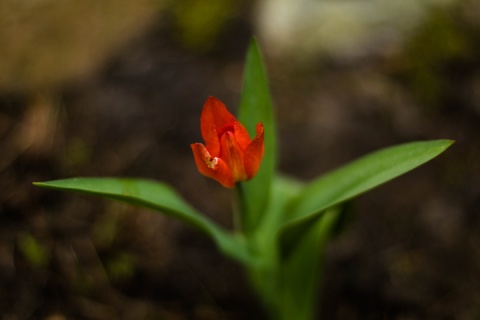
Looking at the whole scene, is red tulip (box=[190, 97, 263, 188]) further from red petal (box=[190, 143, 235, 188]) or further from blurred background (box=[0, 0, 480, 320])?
blurred background (box=[0, 0, 480, 320])

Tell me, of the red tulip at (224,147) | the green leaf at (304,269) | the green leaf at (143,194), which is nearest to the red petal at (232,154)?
the red tulip at (224,147)

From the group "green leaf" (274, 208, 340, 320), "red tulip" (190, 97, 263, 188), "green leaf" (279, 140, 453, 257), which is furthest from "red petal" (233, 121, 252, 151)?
"green leaf" (274, 208, 340, 320)

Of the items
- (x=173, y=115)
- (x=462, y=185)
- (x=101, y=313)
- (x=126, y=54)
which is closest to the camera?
(x=101, y=313)

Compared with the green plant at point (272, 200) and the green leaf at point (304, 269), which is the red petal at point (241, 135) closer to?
the green plant at point (272, 200)

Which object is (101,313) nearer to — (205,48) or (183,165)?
(183,165)

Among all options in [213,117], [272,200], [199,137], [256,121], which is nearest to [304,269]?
[272,200]

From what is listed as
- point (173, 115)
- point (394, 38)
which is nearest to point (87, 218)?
point (173, 115)
